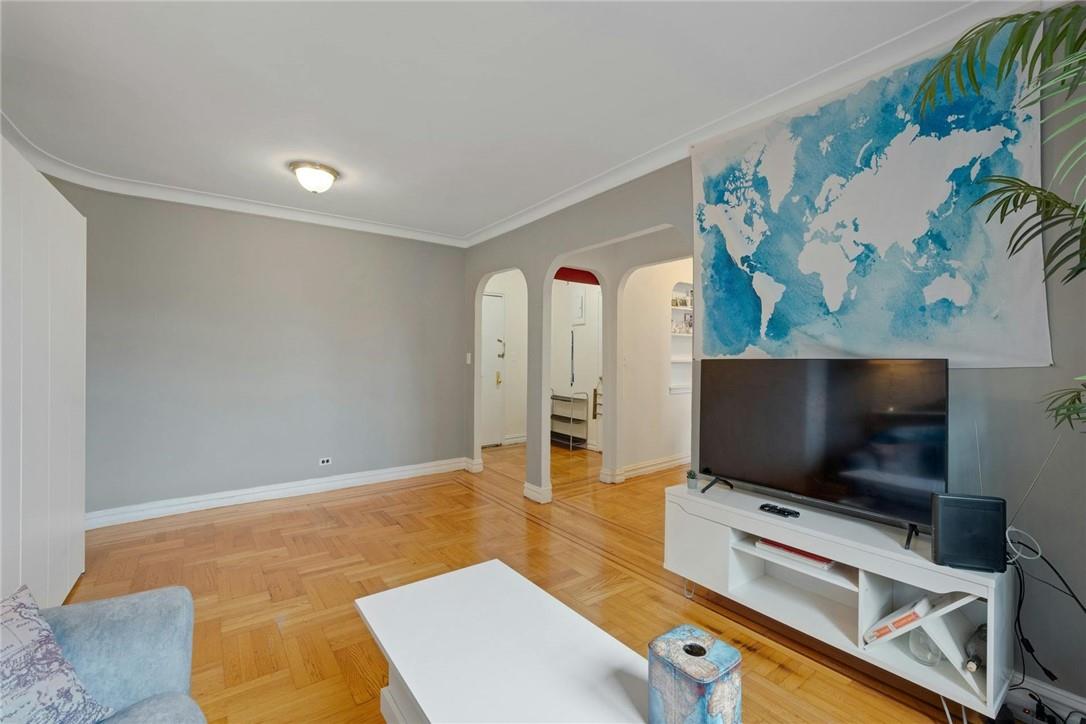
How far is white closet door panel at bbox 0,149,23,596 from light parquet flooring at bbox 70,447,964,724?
2.59 ft

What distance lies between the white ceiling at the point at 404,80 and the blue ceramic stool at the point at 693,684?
2090 millimetres

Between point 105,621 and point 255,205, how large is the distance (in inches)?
142

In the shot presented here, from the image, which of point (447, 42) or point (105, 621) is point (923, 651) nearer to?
point (105, 621)

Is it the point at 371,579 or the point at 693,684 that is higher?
the point at 693,684

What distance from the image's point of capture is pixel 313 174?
311 centimetres

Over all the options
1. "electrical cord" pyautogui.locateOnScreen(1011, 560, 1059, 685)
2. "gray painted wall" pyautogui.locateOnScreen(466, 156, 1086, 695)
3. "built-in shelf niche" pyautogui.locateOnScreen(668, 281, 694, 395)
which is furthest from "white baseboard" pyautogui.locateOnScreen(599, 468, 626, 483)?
"electrical cord" pyautogui.locateOnScreen(1011, 560, 1059, 685)

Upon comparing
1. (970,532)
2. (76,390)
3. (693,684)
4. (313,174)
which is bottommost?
(693,684)

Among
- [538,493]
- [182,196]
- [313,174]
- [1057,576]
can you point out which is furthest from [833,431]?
[182,196]

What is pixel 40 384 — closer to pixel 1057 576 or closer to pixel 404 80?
pixel 404 80

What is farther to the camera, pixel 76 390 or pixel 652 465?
pixel 652 465

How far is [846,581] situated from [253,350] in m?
4.40

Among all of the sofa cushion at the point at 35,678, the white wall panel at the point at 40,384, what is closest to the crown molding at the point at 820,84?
the white wall panel at the point at 40,384

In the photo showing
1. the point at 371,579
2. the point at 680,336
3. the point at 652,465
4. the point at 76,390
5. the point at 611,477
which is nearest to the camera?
the point at 76,390

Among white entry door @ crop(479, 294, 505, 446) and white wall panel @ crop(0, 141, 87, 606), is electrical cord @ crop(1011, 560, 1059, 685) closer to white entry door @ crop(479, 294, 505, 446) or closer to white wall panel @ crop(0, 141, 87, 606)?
white wall panel @ crop(0, 141, 87, 606)
